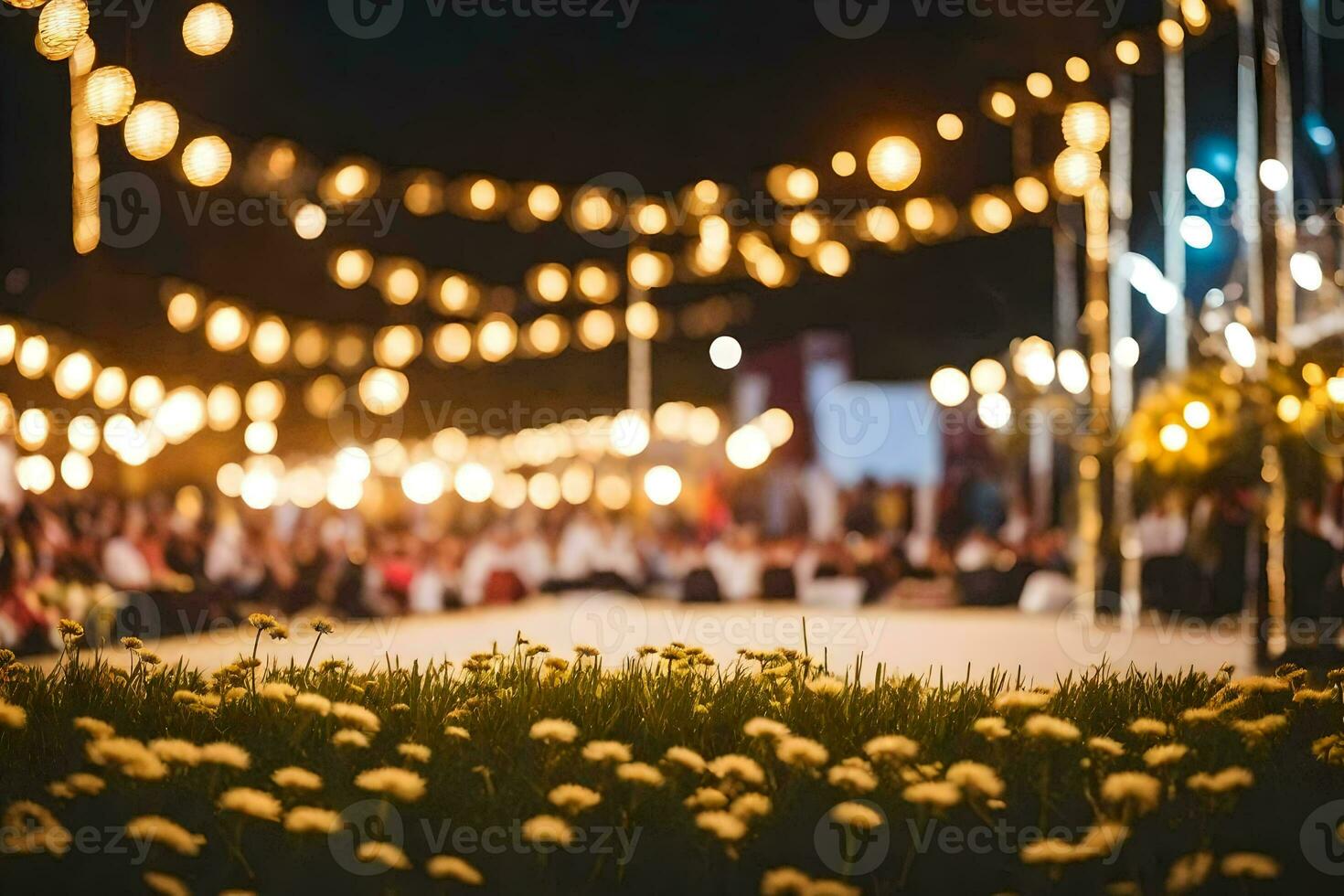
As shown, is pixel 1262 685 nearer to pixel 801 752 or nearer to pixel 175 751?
pixel 801 752

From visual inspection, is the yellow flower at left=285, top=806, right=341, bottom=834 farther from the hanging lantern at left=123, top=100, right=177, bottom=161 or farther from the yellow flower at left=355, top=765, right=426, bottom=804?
the hanging lantern at left=123, top=100, right=177, bottom=161

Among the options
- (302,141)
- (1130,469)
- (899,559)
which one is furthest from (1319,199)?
(302,141)

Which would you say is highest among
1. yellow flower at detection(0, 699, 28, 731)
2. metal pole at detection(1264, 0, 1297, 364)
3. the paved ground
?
metal pole at detection(1264, 0, 1297, 364)

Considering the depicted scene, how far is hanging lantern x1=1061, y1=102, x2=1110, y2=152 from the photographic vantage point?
1030cm

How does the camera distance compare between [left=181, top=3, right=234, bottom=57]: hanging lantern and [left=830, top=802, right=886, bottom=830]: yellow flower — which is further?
[left=181, top=3, right=234, bottom=57]: hanging lantern

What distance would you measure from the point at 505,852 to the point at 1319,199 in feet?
34.7

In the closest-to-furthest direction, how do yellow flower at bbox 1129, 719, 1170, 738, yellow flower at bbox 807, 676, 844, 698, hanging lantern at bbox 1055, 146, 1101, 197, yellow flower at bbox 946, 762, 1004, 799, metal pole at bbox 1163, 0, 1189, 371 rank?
yellow flower at bbox 946, 762, 1004, 799
yellow flower at bbox 1129, 719, 1170, 738
yellow flower at bbox 807, 676, 844, 698
hanging lantern at bbox 1055, 146, 1101, 197
metal pole at bbox 1163, 0, 1189, 371

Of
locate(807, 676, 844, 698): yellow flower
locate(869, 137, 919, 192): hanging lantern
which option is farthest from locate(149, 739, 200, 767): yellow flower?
locate(869, 137, 919, 192): hanging lantern

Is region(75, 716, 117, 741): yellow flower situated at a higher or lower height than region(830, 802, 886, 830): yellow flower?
higher

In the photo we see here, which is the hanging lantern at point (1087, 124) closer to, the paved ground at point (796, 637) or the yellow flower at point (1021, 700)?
the paved ground at point (796, 637)

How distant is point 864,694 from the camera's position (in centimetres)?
411

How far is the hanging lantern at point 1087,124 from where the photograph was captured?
10.3m

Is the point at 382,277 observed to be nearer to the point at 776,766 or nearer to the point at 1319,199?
the point at 1319,199

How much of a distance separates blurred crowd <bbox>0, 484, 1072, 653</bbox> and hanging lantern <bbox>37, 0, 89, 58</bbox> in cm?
344
